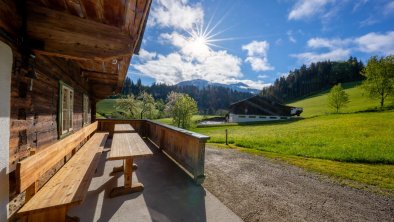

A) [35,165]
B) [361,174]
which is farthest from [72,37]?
[361,174]

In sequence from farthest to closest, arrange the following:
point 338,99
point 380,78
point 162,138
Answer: point 338,99, point 380,78, point 162,138

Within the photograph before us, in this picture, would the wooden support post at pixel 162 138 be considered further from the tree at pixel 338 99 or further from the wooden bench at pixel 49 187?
the tree at pixel 338 99

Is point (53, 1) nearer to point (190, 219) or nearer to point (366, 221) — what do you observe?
point (190, 219)

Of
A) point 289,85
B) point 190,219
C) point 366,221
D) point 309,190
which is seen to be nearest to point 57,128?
point 190,219

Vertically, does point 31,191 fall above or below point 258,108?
below

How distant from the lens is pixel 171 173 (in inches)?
232

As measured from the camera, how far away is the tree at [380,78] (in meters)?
34.8

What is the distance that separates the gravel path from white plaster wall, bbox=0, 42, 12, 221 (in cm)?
362

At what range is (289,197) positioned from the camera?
4.61 meters

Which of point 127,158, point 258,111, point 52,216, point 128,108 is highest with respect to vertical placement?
point 128,108

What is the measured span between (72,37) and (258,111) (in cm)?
4454

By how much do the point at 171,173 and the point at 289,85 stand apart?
357 ft

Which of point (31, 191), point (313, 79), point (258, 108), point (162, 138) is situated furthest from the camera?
point (313, 79)

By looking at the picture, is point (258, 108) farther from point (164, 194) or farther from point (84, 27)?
point (84, 27)
